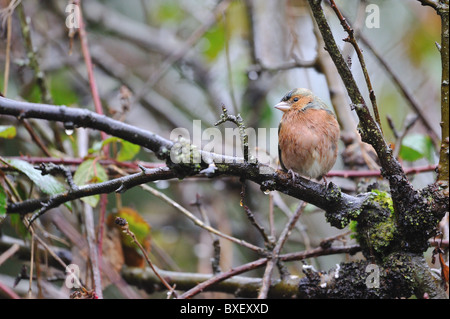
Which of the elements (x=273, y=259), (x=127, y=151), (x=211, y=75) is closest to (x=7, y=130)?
(x=127, y=151)

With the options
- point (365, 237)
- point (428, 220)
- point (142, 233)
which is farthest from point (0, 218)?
point (428, 220)

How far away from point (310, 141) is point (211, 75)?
10.2 ft

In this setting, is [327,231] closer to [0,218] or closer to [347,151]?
[347,151]

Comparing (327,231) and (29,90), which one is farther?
(327,231)

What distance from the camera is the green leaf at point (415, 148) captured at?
3215mm

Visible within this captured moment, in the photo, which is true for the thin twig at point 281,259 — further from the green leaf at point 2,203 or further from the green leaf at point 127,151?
the green leaf at point 2,203

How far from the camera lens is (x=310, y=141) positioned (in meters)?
2.84

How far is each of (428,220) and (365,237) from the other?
379 millimetres

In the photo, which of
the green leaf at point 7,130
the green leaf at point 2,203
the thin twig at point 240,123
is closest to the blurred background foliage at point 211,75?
the green leaf at point 7,130

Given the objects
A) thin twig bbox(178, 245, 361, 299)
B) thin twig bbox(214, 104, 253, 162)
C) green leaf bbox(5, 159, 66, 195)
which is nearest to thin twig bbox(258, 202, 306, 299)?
thin twig bbox(178, 245, 361, 299)

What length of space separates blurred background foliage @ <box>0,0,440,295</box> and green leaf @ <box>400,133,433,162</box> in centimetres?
115

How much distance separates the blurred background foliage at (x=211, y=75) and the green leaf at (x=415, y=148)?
1150 mm

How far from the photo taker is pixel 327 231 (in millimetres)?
5027
